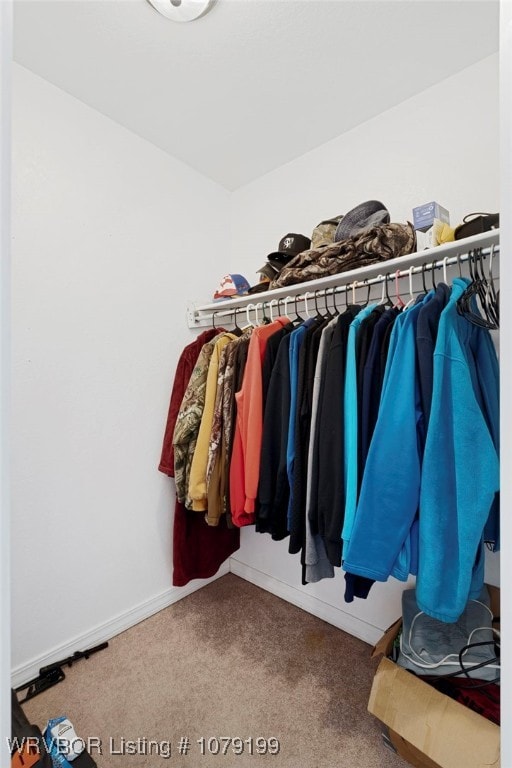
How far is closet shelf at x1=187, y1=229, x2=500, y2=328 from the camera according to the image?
1.16m

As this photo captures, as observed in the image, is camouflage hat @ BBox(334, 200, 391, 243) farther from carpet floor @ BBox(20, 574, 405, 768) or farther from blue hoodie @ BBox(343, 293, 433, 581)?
carpet floor @ BBox(20, 574, 405, 768)

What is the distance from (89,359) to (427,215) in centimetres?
159

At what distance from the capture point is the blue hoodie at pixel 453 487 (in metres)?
0.86

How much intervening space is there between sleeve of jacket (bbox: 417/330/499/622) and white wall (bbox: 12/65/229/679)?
145cm

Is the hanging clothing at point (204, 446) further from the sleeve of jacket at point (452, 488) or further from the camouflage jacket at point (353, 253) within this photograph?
the sleeve of jacket at point (452, 488)

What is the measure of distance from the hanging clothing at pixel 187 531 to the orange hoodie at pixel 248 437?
0.50m

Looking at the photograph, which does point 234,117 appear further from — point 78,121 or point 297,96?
point 78,121

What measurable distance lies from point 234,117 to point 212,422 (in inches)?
60.5

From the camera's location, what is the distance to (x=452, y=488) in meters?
0.91

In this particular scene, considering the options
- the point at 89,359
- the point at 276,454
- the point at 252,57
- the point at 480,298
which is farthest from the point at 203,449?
the point at 252,57

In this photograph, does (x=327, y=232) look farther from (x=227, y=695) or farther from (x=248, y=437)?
(x=227, y=695)

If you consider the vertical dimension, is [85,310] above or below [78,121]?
below

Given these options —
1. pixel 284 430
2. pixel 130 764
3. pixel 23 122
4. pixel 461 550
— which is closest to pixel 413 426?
pixel 461 550

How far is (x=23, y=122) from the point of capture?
145 centimetres
